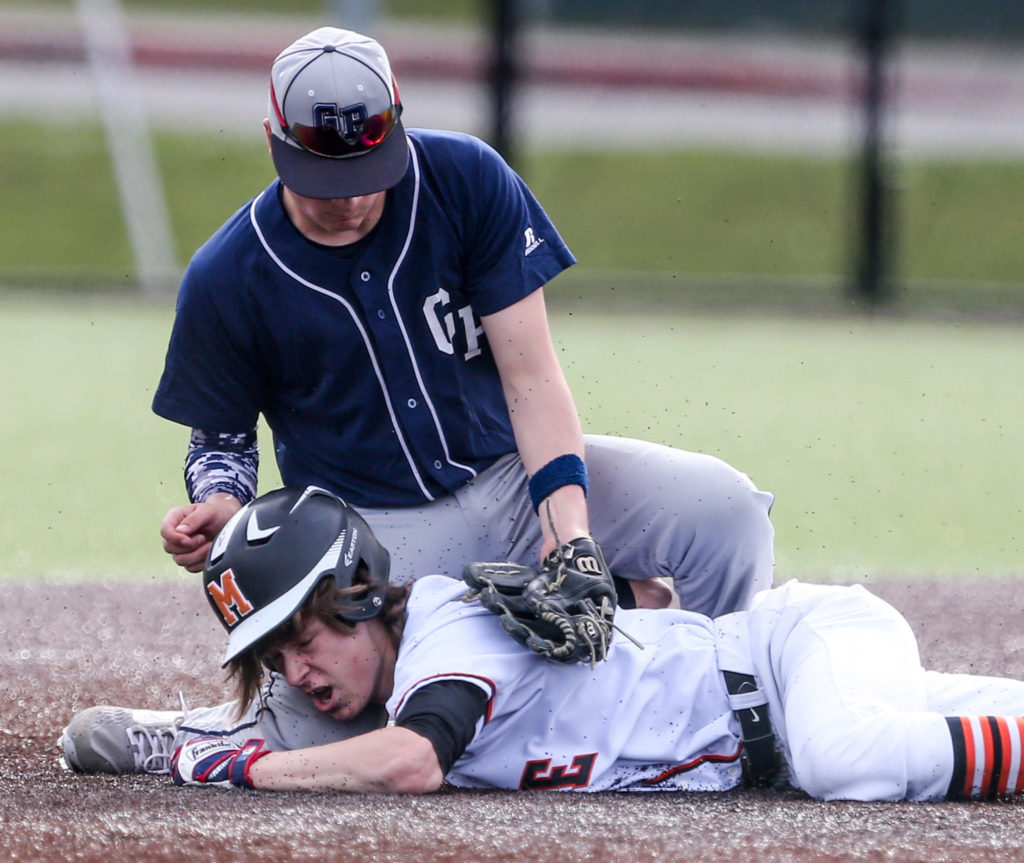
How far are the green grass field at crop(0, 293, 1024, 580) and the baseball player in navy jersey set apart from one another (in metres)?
2.02

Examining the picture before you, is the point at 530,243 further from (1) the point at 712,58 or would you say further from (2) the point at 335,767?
(1) the point at 712,58

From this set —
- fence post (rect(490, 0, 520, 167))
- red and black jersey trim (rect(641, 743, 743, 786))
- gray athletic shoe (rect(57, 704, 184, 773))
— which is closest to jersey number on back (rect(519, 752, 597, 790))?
red and black jersey trim (rect(641, 743, 743, 786))

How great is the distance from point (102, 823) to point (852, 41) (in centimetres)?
1157

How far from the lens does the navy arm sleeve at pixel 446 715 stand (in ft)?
9.59

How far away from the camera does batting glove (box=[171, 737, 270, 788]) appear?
312 centimetres

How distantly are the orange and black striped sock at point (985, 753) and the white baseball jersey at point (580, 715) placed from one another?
46 centimetres

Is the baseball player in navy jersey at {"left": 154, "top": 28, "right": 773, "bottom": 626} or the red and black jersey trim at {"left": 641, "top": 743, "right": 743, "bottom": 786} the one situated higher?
the baseball player in navy jersey at {"left": 154, "top": 28, "right": 773, "bottom": 626}

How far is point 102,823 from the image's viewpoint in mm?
2795

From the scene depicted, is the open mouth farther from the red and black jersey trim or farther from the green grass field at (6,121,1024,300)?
the green grass field at (6,121,1024,300)

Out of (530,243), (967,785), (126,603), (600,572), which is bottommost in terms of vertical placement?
(126,603)

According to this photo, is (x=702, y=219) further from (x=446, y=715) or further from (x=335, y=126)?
(x=446, y=715)

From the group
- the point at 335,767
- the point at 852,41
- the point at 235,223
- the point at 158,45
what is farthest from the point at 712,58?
the point at 335,767

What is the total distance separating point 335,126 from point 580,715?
1404 millimetres

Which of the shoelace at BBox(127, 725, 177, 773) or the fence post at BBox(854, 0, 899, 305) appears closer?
the shoelace at BBox(127, 725, 177, 773)
